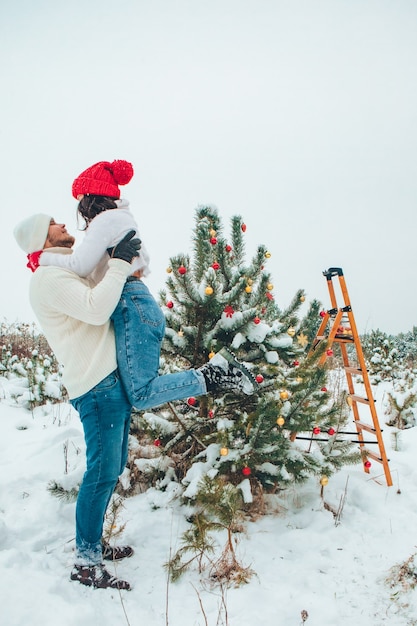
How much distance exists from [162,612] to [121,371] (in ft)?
3.97

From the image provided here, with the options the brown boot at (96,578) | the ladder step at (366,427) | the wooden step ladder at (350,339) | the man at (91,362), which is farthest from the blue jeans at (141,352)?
the ladder step at (366,427)

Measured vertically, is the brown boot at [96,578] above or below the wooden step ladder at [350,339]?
below

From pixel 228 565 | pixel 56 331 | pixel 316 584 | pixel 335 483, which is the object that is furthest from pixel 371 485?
pixel 56 331

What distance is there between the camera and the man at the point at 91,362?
7.33 ft

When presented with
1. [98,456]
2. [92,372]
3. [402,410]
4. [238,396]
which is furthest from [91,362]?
[402,410]

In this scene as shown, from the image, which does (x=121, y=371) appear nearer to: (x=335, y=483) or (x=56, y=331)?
(x=56, y=331)

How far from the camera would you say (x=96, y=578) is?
2.28 meters

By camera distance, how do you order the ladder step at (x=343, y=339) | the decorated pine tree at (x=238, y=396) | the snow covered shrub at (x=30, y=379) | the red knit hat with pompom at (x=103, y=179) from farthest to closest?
the snow covered shrub at (x=30, y=379)
the ladder step at (x=343, y=339)
the decorated pine tree at (x=238, y=396)
the red knit hat with pompom at (x=103, y=179)

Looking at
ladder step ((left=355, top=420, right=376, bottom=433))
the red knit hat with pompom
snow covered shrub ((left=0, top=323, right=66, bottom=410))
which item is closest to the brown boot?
the red knit hat with pompom

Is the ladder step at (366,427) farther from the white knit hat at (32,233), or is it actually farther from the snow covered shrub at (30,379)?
the snow covered shrub at (30,379)

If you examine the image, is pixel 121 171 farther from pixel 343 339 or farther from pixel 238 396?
pixel 343 339

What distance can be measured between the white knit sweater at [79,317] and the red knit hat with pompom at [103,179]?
0.42m

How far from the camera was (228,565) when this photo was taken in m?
2.42

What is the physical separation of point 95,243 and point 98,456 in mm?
1143
